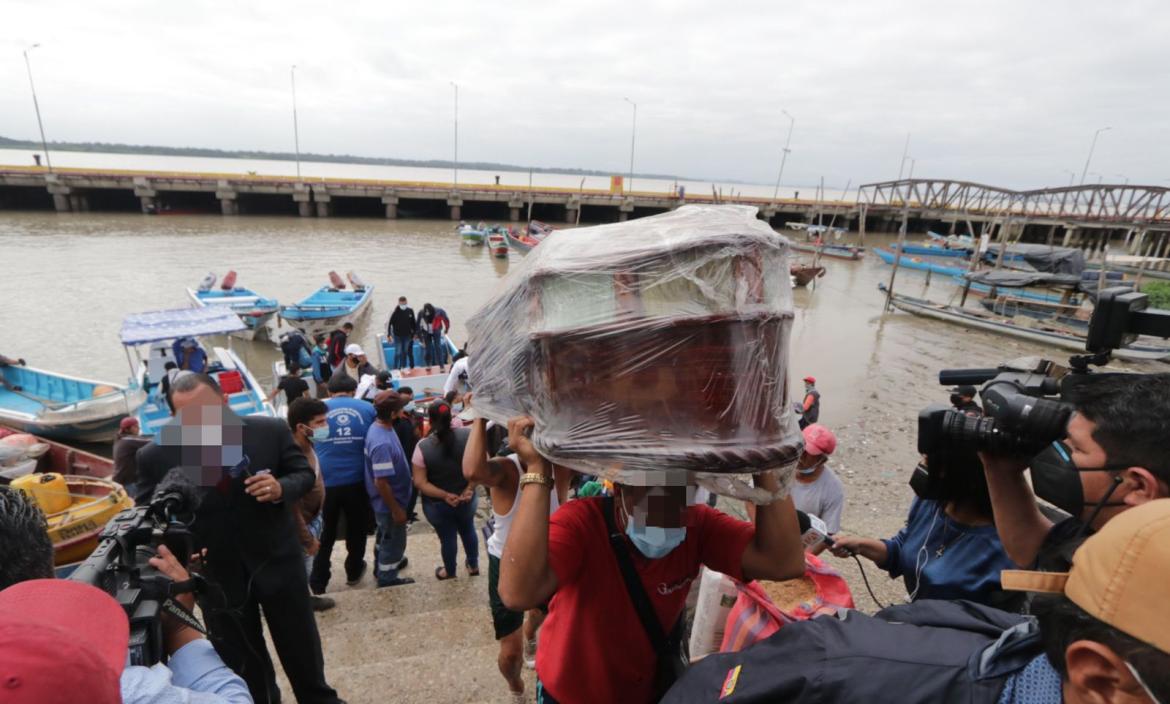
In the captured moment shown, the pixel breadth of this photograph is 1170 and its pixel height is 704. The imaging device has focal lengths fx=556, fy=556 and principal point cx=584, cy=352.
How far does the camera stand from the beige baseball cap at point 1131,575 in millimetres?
869

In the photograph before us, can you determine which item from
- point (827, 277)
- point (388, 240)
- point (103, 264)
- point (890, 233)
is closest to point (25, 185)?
point (103, 264)

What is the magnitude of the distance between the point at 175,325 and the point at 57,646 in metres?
10.5

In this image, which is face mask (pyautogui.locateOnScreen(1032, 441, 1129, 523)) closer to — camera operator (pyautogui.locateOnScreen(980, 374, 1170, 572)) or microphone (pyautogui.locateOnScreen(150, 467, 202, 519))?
camera operator (pyautogui.locateOnScreen(980, 374, 1170, 572))

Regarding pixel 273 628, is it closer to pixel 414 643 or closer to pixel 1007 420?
pixel 414 643

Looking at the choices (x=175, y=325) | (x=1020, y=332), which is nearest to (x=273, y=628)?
(x=175, y=325)

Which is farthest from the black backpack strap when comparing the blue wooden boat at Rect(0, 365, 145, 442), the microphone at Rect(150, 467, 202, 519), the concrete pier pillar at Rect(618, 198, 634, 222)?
the concrete pier pillar at Rect(618, 198, 634, 222)

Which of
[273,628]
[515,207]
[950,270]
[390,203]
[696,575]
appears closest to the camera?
[696,575]

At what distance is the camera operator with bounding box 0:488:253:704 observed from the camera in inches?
38.0

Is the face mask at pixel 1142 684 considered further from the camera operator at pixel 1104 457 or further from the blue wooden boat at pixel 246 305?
the blue wooden boat at pixel 246 305

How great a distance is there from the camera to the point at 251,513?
263 centimetres

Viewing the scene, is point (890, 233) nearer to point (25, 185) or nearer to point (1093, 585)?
point (1093, 585)

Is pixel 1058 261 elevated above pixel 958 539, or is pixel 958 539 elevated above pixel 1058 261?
pixel 958 539

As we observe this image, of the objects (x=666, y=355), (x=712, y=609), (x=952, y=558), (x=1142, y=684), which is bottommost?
(x=712, y=609)

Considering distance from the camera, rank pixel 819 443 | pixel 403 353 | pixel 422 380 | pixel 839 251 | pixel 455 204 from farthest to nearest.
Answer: pixel 455 204 < pixel 839 251 < pixel 403 353 < pixel 422 380 < pixel 819 443
